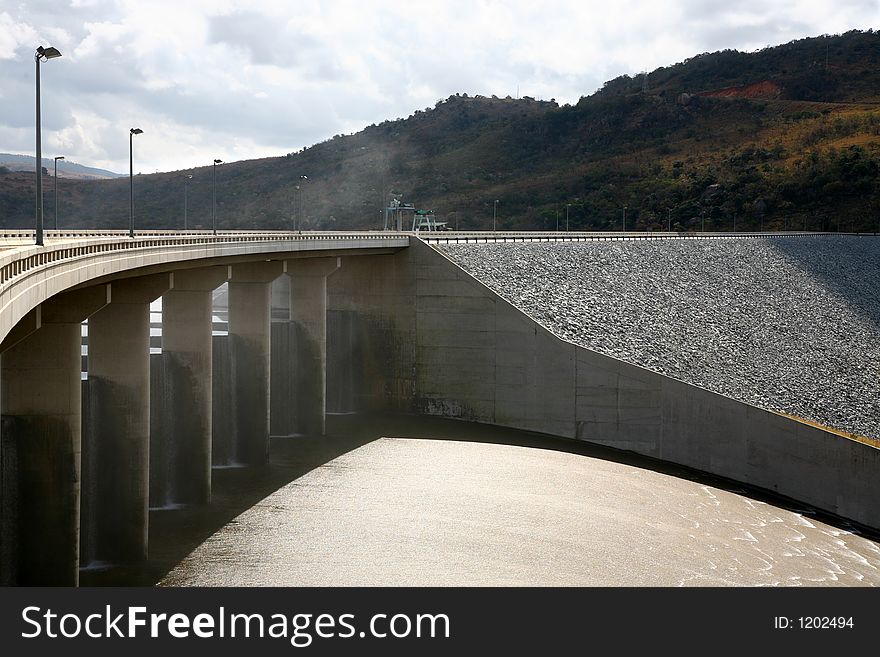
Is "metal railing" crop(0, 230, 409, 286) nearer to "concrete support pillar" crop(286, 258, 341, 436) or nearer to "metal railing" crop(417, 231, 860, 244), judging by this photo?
"concrete support pillar" crop(286, 258, 341, 436)

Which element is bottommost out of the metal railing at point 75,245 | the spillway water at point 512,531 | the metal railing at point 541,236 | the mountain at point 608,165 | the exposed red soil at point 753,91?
the spillway water at point 512,531

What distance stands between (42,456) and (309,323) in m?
19.9

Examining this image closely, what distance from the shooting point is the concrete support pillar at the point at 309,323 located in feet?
135

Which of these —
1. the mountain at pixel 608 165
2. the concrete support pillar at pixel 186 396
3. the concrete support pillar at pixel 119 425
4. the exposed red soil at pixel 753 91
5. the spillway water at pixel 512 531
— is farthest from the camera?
the exposed red soil at pixel 753 91

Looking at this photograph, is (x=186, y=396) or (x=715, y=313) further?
(x=715, y=313)

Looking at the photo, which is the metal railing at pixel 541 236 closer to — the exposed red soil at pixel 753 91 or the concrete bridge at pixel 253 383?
the concrete bridge at pixel 253 383

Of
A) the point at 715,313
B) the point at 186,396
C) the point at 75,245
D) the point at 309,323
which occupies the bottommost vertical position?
the point at 186,396

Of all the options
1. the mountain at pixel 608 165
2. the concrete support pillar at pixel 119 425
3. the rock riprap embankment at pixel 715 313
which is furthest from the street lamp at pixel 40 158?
the mountain at pixel 608 165

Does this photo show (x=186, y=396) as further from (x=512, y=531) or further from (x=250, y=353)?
(x=512, y=531)

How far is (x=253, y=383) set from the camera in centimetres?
3675

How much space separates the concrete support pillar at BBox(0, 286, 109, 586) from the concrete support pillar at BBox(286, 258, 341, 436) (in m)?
18.8

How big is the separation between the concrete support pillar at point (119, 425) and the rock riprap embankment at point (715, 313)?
18.9 m

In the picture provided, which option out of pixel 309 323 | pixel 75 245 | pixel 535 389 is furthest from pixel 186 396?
pixel 535 389
